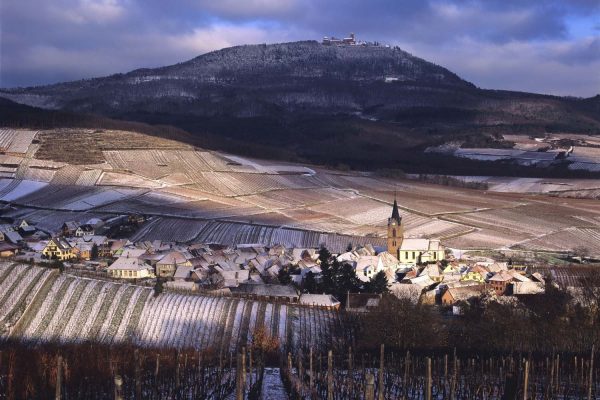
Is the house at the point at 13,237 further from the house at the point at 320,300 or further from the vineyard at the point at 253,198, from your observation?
the house at the point at 320,300

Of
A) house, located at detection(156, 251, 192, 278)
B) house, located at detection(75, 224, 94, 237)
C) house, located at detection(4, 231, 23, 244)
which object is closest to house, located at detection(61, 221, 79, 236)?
house, located at detection(75, 224, 94, 237)

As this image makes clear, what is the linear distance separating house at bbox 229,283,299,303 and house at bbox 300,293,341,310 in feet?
1.71

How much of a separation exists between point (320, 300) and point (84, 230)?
33535 millimetres

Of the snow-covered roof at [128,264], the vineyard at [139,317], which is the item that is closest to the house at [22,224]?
the snow-covered roof at [128,264]

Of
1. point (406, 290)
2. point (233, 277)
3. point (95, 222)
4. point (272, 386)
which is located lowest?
point (406, 290)

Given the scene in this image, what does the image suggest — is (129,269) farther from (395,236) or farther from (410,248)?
(410,248)

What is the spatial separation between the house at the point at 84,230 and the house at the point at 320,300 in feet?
98.0

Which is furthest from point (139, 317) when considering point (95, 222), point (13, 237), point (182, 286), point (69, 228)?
point (95, 222)

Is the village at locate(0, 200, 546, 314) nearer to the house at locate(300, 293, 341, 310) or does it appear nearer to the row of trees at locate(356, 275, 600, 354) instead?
the house at locate(300, 293, 341, 310)

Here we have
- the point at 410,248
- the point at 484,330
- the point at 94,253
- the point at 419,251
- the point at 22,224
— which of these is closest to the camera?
the point at 484,330

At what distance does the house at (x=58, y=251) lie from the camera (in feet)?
217

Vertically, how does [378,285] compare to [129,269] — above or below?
below

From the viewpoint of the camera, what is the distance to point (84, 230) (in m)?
79.4

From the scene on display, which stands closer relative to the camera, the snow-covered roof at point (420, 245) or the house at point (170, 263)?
the house at point (170, 263)
